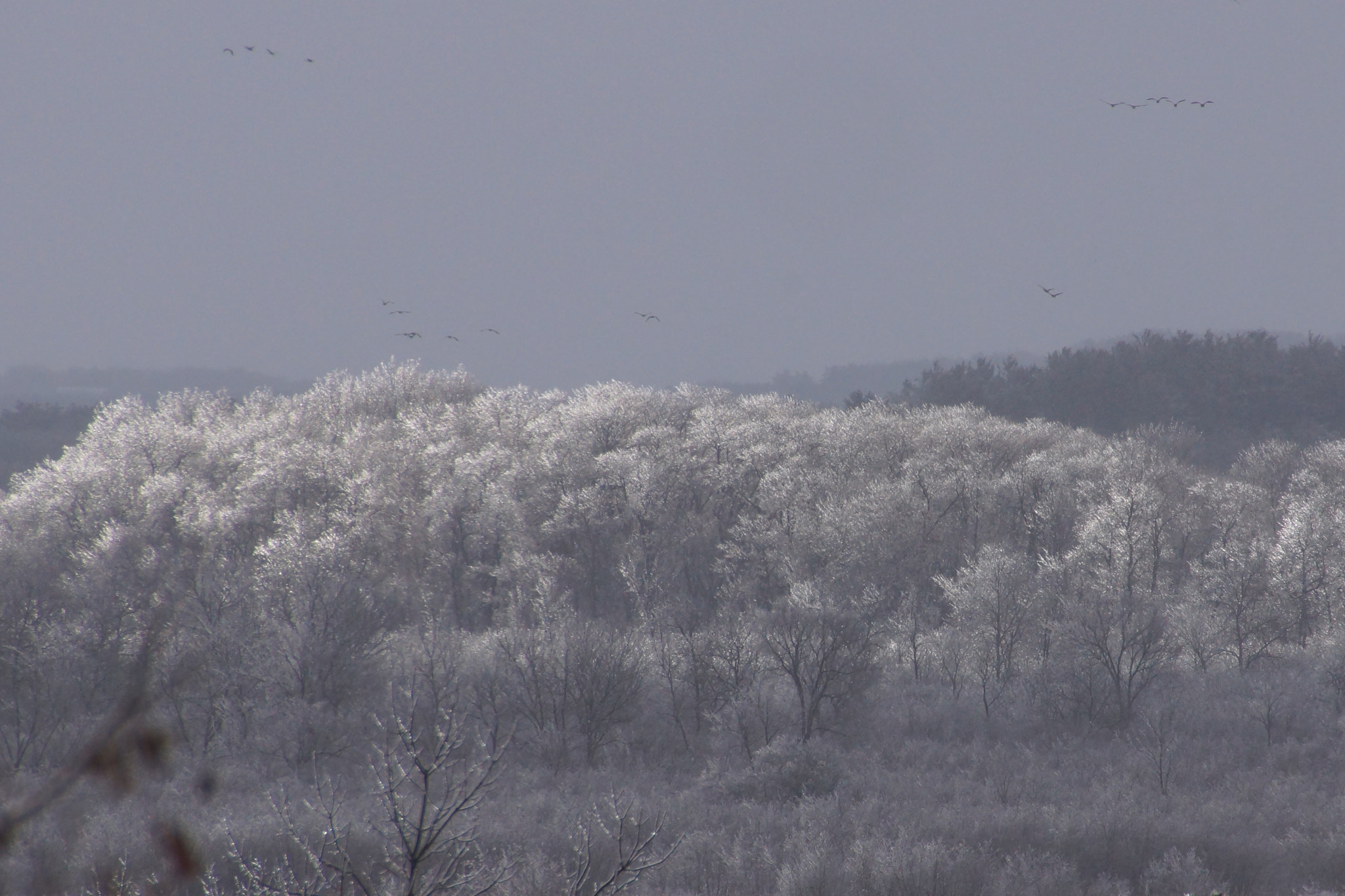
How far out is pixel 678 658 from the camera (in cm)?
3006

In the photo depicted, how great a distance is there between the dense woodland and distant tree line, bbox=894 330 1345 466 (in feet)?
23.5

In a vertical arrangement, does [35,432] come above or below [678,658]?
above

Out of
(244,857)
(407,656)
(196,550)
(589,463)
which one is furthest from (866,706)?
(196,550)

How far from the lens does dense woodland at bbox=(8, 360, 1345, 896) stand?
1554 centimetres

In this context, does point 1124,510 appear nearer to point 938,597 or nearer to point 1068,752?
point 938,597

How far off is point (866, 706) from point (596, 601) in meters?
19.3

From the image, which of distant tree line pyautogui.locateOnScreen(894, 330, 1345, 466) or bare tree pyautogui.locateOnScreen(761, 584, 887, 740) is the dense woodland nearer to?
bare tree pyautogui.locateOnScreen(761, 584, 887, 740)

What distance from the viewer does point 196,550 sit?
157ft

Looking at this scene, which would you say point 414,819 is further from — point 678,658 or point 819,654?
point 678,658

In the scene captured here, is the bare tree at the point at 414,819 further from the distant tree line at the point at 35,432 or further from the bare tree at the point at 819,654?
the distant tree line at the point at 35,432

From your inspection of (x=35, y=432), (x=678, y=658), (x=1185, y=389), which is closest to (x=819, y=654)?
(x=678, y=658)

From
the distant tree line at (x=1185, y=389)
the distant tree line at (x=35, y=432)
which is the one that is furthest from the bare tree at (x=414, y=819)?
the distant tree line at (x=35, y=432)

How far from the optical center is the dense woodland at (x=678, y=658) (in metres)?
15.5

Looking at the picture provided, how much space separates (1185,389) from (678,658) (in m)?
54.0
